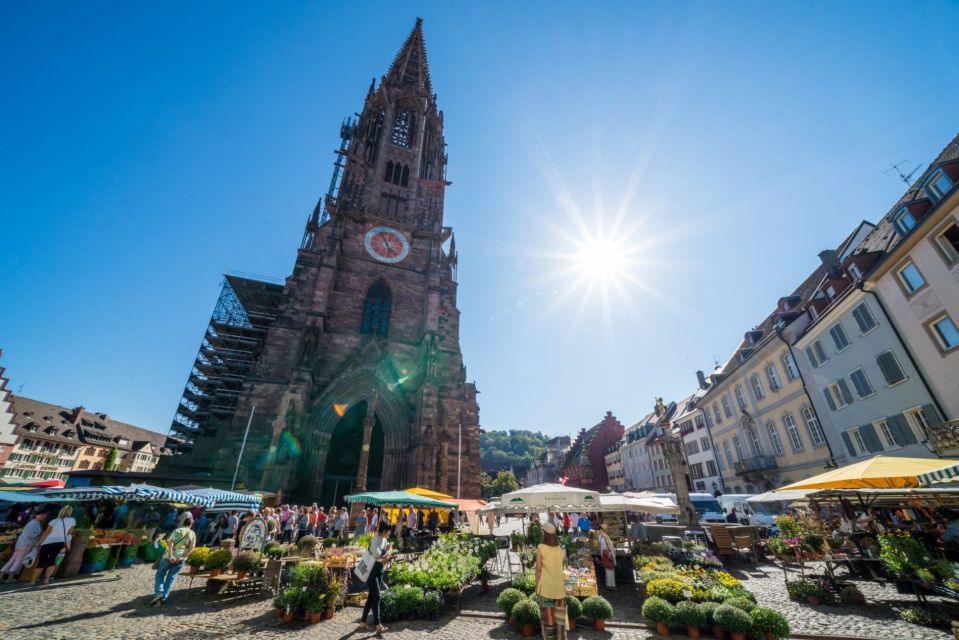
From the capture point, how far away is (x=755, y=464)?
23531 mm

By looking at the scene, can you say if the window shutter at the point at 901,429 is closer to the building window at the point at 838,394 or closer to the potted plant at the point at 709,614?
the building window at the point at 838,394

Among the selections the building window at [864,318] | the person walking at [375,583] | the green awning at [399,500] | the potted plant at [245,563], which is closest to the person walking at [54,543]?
the potted plant at [245,563]

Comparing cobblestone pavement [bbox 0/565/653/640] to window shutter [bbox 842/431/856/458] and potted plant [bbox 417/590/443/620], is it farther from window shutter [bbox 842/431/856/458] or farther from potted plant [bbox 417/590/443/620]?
window shutter [bbox 842/431/856/458]

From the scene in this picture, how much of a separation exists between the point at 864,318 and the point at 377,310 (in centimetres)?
2573

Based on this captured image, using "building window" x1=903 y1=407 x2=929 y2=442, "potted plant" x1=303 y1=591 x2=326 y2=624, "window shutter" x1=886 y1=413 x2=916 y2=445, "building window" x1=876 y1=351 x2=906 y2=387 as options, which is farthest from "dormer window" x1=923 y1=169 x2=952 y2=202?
"potted plant" x1=303 y1=591 x2=326 y2=624

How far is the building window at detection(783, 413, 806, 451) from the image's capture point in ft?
67.3

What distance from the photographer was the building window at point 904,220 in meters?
13.5

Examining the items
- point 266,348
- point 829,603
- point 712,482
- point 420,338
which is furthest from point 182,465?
point 712,482

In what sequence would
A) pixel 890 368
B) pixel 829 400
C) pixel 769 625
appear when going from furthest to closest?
pixel 829 400
pixel 890 368
pixel 769 625

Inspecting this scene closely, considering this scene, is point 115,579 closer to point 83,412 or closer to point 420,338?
point 420,338

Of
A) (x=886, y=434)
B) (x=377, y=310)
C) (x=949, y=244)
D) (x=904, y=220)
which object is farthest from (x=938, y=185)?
(x=377, y=310)

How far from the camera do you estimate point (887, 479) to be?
24.5 ft

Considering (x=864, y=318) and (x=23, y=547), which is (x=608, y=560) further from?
(x=864, y=318)

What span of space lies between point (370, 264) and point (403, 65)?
28.8 m
